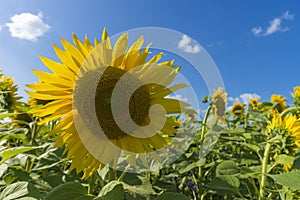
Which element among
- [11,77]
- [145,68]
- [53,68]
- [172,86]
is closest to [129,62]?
[145,68]

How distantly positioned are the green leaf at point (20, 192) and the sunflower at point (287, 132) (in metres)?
1.61

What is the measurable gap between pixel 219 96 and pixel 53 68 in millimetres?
2757

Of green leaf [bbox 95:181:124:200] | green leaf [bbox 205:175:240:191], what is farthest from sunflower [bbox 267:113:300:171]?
green leaf [bbox 95:181:124:200]

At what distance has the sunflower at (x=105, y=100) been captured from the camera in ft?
4.58

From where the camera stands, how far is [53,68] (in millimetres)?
1417

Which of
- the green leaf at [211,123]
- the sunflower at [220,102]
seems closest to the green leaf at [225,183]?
the green leaf at [211,123]

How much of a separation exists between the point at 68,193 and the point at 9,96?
A: 2283mm

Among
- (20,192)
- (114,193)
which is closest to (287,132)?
(114,193)

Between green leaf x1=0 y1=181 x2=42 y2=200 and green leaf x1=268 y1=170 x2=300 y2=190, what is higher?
green leaf x1=268 y1=170 x2=300 y2=190

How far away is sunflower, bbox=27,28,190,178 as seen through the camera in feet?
4.58

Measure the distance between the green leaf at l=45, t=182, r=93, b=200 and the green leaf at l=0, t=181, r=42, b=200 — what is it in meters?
0.18

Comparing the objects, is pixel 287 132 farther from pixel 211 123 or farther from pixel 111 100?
pixel 111 100

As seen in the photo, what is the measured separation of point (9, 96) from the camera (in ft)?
10.3

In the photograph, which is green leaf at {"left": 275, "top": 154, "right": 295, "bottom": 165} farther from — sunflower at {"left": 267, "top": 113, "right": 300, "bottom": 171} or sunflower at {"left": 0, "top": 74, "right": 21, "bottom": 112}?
sunflower at {"left": 0, "top": 74, "right": 21, "bottom": 112}
